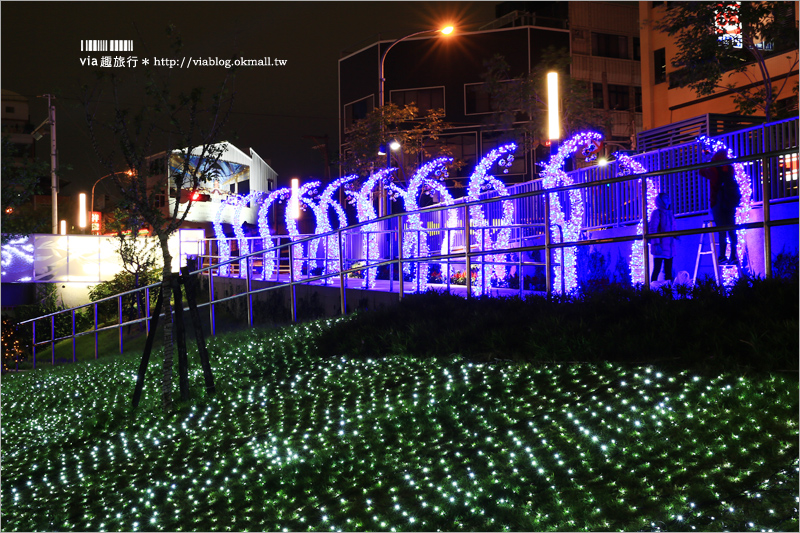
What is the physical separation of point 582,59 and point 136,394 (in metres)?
40.8

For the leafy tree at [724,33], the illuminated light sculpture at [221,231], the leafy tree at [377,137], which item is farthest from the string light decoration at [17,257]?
the leafy tree at [724,33]

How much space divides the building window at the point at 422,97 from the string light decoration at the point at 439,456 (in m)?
36.2

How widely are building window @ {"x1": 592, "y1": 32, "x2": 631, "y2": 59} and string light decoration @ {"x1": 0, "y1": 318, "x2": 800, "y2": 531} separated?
41.3 metres

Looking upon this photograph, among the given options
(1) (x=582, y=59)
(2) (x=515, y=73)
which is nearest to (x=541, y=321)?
(2) (x=515, y=73)

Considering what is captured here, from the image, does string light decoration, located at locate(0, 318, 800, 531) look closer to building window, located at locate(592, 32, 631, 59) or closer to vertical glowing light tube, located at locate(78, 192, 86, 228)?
vertical glowing light tube, located at locate(78, 192, 86, 228)

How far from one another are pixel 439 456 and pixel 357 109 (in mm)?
42923

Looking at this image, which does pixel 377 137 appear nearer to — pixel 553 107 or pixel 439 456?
pixel 553 107

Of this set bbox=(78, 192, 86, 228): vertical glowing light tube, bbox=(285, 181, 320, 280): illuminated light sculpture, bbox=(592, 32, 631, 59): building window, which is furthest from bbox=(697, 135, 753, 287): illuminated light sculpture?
bbox=(592, 32, 631, 59): building window

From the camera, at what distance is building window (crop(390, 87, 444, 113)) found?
43.2m

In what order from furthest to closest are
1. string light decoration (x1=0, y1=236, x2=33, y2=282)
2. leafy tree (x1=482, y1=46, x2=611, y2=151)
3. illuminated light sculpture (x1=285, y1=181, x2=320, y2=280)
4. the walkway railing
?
string light decoration (x1=0, y1=236, x2=33, y2=282) < leafy tree (x1=482, y1=46, x2=611, y2=151) < illuminated light sculpture (x1=285, y1=181, x2=320, y2=280) < the walkway railing

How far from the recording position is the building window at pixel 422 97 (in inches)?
1700

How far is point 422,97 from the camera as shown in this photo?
43.5 meters

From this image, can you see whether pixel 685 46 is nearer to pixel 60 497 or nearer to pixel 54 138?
pixel 60 497

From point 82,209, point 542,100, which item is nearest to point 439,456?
point 542,100
